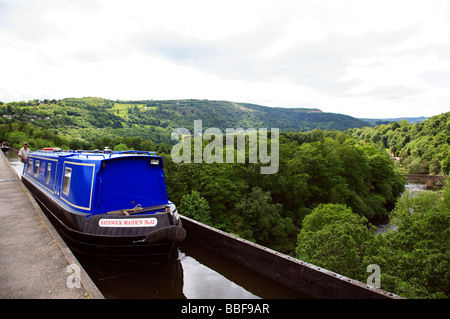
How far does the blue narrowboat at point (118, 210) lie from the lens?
22.4 ft

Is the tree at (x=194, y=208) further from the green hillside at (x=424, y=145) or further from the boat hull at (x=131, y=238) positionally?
the green hillside at (x=424, y=145)

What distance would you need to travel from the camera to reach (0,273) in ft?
18.1

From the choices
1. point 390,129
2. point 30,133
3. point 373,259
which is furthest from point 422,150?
point 30,133

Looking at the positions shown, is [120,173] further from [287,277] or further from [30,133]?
[30,133]

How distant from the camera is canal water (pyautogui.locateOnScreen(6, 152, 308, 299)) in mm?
6578

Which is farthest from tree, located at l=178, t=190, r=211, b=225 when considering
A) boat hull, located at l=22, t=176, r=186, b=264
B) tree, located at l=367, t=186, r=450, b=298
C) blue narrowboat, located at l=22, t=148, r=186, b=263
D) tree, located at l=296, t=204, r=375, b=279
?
boat hull, located at l=22, t=176, r=186, b=264

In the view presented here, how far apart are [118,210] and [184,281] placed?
2.68 m

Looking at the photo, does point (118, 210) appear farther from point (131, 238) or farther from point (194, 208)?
point (194, 208)

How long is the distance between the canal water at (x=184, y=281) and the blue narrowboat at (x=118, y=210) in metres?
0.51

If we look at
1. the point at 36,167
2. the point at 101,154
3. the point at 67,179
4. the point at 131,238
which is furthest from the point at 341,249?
the point at 36,167

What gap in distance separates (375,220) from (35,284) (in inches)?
2058

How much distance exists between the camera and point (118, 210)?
764cm

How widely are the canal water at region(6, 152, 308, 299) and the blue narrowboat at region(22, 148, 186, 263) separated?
A: 0.51 m

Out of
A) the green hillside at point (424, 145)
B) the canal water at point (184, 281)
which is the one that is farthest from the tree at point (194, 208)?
the green hillside at point (424, 145)
